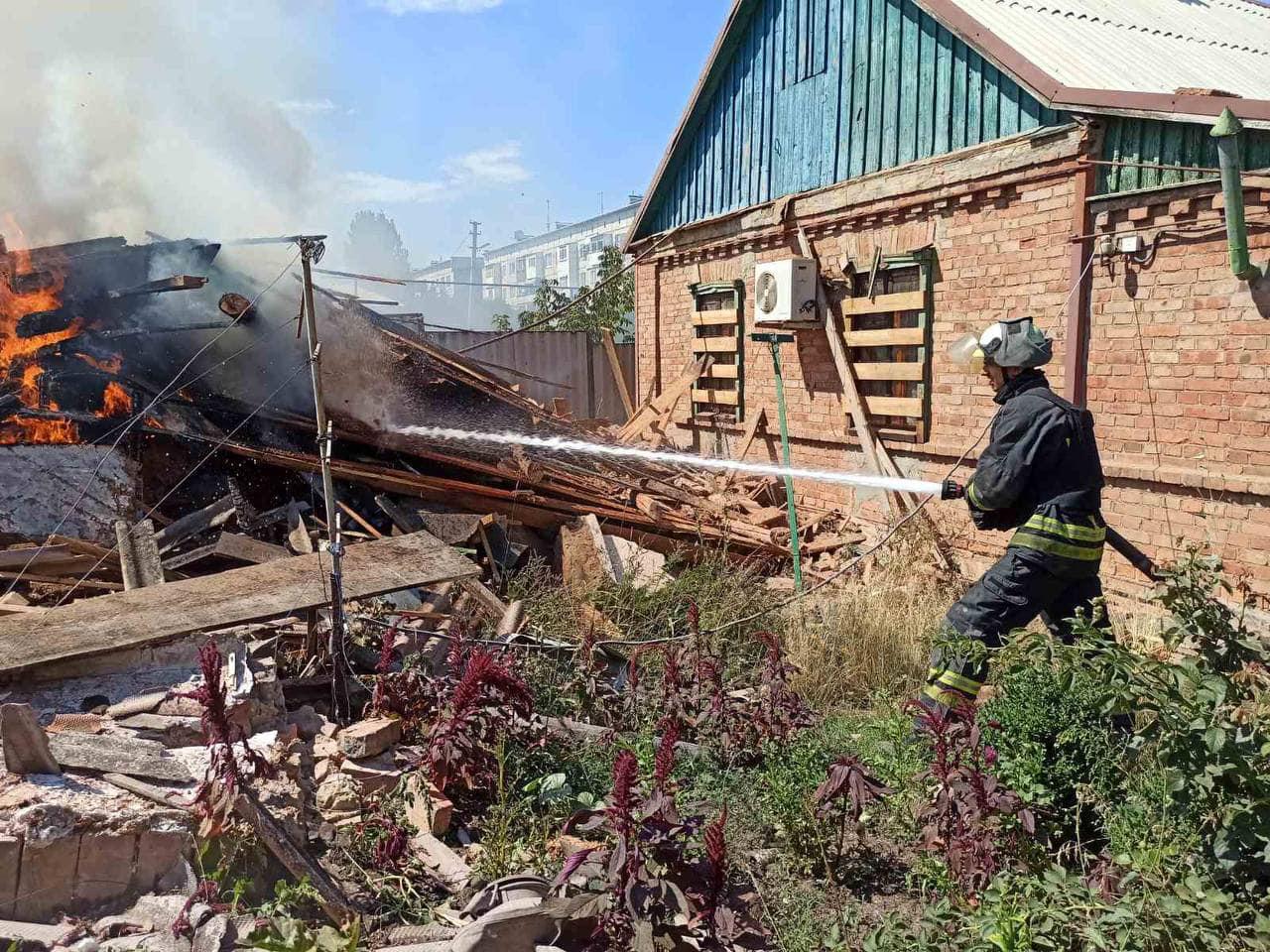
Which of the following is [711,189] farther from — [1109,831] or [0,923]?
[0,923]

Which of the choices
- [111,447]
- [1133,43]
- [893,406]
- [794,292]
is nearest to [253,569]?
[111,447]

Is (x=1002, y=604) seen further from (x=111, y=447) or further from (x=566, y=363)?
(x=566, y=363)

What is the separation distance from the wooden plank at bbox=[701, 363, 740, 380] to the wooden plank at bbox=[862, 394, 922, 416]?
2.42 m

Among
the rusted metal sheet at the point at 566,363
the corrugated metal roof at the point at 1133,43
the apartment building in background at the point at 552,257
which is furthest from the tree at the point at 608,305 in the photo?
the apartment building in background at the point at 552,257

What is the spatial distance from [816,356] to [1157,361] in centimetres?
376

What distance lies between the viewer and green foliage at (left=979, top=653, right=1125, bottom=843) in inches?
148

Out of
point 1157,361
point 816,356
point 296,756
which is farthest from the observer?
point 816,356

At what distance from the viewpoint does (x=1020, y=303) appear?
287 inches

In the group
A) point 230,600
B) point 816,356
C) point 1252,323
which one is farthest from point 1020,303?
point 230,600

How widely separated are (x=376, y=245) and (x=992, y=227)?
7724 centimetres

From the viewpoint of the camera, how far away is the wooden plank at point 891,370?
325 inches

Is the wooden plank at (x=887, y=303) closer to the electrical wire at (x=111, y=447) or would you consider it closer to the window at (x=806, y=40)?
the window at (x=806, y=40)

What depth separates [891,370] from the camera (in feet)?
28.2

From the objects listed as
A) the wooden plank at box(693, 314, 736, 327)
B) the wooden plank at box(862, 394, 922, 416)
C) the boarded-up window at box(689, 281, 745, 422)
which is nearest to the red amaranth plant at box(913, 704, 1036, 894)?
the wooden plank at box(862, 394, 922, 416)
